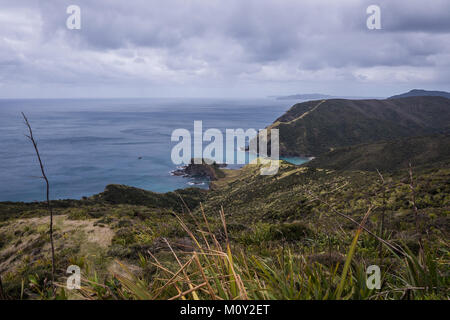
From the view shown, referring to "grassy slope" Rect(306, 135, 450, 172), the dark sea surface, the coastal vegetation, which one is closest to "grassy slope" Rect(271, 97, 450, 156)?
the coastal vegetation

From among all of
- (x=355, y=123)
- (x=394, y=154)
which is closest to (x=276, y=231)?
(x=394, y=154)

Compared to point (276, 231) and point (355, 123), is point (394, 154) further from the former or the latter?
point (355, 123)

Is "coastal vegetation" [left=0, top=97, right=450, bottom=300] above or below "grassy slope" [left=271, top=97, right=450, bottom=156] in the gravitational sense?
below

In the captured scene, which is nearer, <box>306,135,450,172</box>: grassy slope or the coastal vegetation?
the coastal vegetation

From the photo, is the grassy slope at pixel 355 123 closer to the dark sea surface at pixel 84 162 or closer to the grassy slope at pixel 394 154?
the grassy slope at pixel 394 154

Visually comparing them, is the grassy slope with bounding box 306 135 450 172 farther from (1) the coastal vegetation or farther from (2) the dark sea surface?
(2) the dark sea surface

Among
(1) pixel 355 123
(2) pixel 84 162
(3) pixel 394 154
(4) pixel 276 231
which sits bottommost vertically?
(2) pixel 84 162

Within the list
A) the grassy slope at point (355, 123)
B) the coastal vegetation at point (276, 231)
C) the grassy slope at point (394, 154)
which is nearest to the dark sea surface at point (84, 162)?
the coastal vegetation at point (276, 231)

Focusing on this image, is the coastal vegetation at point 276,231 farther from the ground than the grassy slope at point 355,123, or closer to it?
closer to it
